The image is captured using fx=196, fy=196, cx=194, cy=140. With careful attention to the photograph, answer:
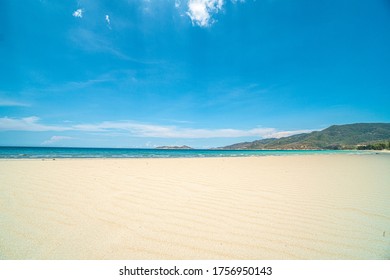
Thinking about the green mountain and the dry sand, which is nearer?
the dry sand

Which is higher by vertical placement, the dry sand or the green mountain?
the green mountain

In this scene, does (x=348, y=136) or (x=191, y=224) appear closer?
(x=191, y=224)

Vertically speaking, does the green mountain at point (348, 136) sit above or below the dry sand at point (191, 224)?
above

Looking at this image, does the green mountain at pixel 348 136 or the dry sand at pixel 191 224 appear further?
the green mountain at pixel 348 136

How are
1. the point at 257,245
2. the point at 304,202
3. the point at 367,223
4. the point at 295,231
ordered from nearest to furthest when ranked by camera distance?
the point at 257,245 → the point at 295,231 → the point at 367,223 → the point at 304,202

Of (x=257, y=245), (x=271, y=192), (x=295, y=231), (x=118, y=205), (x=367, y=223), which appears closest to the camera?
(x=257, y=245)

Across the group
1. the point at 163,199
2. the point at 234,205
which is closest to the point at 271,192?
the point at 234,205

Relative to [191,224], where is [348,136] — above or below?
above

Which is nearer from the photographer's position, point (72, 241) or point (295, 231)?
point (72, 241)

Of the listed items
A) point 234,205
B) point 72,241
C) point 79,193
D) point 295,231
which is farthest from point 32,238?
point 295,231
